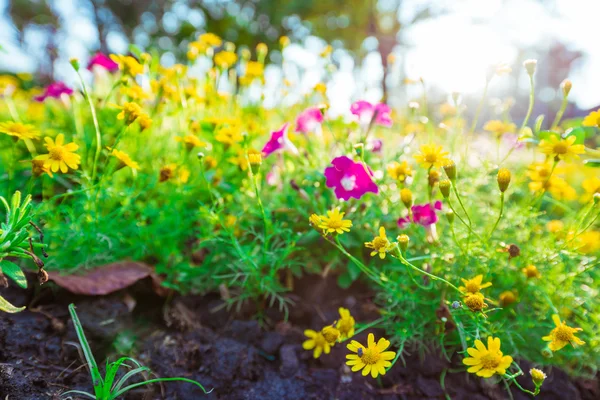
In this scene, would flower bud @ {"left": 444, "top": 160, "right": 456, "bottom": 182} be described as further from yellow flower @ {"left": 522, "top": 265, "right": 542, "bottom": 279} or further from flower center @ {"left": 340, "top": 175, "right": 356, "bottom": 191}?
yellow flower @ {"left": 522, "top": 265, "right": 542, "bottom": 279}

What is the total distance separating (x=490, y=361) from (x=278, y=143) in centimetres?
102

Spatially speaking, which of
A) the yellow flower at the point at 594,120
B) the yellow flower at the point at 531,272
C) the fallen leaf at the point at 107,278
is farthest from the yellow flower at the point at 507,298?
the fallen leaf at the point at 107,278

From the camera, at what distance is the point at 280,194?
5.89 ft

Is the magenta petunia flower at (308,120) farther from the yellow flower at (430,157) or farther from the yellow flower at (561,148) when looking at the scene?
the yellow flower at (561,148)

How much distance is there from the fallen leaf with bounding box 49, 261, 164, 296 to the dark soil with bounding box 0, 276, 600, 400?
0.13ft

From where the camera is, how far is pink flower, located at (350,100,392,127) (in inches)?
70.8

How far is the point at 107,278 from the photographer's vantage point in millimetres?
1517

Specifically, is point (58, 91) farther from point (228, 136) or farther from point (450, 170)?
point (450, 170)

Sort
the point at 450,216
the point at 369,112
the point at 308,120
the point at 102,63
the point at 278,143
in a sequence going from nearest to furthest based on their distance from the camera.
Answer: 1. the point at 450,216
2. the point at 278,143
3. the point at 369,112
4. the point at 308,120
5. the point at 102,63

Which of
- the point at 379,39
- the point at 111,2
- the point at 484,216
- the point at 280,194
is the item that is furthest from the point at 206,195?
the point at 111,2

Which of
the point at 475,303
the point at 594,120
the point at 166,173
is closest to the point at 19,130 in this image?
the point at 166,173

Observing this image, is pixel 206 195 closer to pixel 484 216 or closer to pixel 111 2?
pixel 484 216

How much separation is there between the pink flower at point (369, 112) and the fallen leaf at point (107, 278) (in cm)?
98

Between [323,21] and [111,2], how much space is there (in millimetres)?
6846
